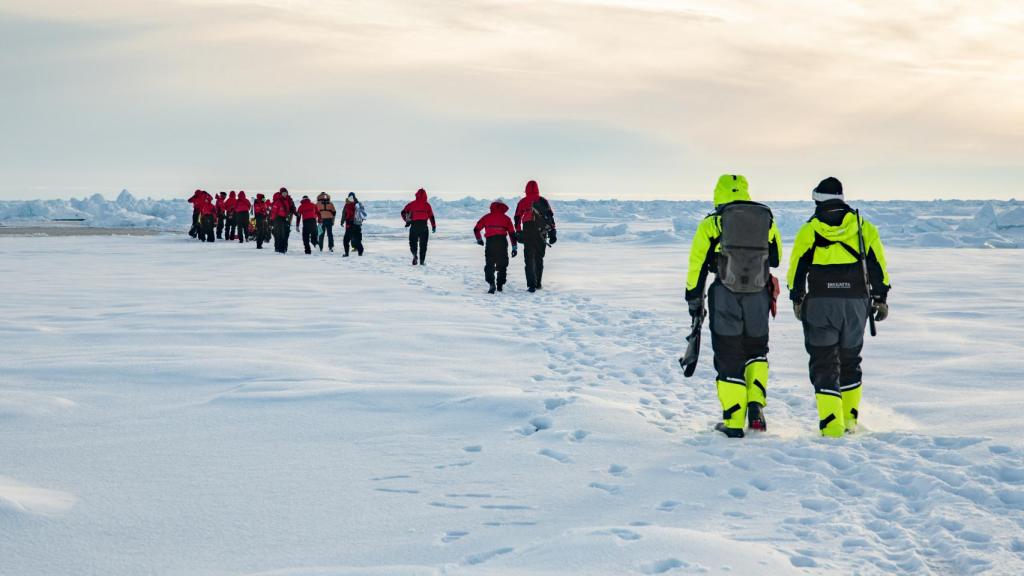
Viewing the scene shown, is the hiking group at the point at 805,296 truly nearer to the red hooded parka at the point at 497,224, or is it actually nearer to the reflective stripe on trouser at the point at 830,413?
the reflective stripe on trouser at the point at 830,413

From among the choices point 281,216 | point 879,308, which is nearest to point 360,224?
point 281,216

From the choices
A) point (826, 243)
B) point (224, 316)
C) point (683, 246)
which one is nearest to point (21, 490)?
point (826, 243)

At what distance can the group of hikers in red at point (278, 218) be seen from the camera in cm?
2147

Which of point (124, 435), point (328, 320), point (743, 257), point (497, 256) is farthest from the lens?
point (497, 256)

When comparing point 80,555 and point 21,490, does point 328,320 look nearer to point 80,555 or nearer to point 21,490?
point 21,490

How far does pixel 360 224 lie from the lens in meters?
21.6

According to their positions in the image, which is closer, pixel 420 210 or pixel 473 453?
pixel 473 453

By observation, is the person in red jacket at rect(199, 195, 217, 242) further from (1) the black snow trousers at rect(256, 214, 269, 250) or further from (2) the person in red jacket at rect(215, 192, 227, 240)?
(1) the black snow trousers at rect(256, 214, 269, 250)

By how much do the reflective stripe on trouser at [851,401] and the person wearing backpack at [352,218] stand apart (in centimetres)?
1559

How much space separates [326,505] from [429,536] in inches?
25.1

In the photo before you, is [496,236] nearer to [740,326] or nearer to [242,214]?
[740,326]

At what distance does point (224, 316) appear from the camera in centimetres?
1021

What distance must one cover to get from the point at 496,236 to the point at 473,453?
8.75 meters

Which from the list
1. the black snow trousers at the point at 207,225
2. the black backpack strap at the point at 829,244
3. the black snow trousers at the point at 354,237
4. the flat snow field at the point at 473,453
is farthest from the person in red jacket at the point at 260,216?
the black backpack strap at the point at 829,244
